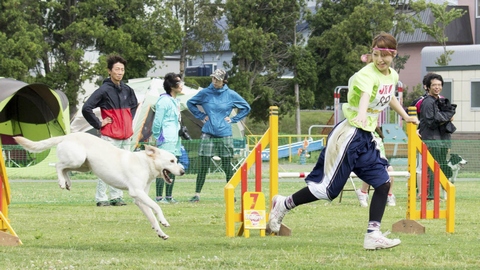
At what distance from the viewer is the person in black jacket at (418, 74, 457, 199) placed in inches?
455

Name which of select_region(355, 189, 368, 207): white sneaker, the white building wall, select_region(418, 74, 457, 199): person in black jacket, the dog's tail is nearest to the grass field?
select_region(355, 189, 368, 207): white sneaker

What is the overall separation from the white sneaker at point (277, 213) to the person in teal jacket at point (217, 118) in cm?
412

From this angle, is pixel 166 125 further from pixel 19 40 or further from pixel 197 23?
pixel 197 23

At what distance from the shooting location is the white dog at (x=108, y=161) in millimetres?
7578

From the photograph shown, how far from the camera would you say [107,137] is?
10.5m

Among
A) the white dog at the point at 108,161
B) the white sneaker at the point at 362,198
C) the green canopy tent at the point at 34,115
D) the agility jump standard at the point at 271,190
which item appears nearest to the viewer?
the agility jump standard at the point at 271,190

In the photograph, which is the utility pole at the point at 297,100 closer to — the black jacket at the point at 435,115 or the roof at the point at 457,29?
the roof at the point at 457,29

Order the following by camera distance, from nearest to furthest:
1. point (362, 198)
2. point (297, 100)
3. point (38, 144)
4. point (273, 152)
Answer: point (38, 144) < point (273, 152) < point (362, 198) < point (297, 100)

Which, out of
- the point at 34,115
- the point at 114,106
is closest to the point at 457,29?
the point at 34,115

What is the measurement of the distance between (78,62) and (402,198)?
19.5 meters

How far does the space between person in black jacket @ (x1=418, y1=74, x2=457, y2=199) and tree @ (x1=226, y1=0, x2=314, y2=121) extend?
20.5 m

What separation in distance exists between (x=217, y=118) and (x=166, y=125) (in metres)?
0.75

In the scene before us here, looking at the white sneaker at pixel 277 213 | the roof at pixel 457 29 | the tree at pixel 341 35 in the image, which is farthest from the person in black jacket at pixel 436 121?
the roof at pixel 457 29

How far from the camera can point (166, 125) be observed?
11.3m
